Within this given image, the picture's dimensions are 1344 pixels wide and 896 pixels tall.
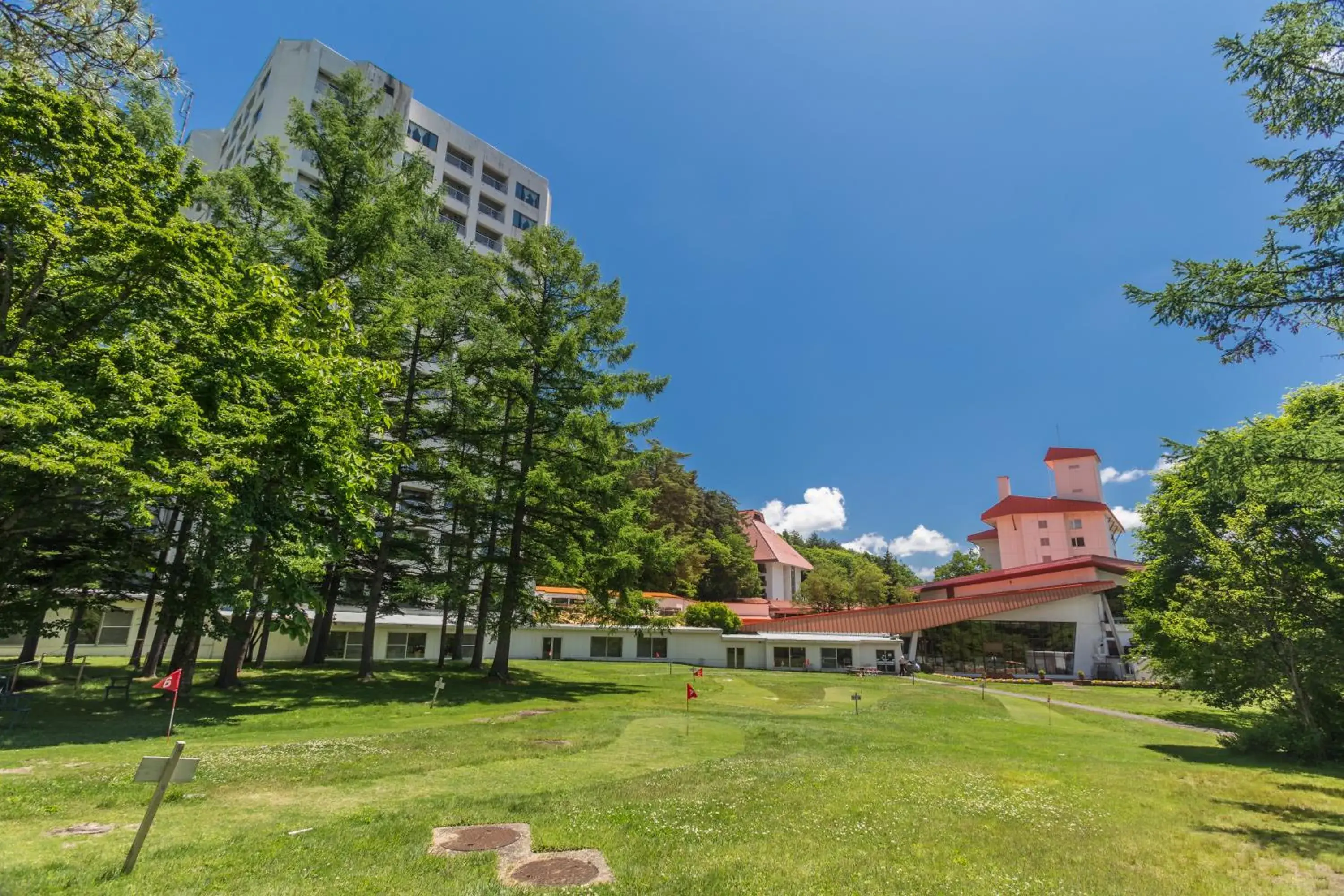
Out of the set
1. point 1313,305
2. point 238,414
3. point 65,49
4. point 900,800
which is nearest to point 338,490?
point 238,414

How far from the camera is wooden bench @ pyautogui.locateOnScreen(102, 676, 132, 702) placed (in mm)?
14969

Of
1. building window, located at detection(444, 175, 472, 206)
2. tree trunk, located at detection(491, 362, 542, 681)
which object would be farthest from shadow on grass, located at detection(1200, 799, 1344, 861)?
building window, located at detection(444, 175, 472, 206)

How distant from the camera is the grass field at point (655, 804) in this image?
18.1ft

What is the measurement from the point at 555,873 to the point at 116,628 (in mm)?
36610

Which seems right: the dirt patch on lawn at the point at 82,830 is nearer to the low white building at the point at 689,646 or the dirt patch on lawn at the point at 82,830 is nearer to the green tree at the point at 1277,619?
the green tree at the point at 1277,619

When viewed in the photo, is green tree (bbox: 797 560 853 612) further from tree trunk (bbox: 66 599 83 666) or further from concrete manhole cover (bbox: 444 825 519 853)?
concrete manhole cover (bbox: 444 825 519 853)

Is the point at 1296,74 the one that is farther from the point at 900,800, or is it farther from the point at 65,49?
the point at 65,49

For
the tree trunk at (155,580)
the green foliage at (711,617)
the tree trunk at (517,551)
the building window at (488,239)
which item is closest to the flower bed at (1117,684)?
the green foliage at (711,617)

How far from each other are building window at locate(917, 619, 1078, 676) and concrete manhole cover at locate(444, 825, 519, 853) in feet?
133

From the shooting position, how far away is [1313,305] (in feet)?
28.7

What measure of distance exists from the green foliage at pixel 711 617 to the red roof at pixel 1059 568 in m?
25.1

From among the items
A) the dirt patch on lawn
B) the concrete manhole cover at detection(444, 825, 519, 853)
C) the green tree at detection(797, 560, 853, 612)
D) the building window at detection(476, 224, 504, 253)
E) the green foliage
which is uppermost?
the building window at detection(476, 224, 504, 253)

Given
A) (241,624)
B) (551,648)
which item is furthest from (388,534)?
(551,648)

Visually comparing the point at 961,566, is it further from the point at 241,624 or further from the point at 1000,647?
the point at 241,624
